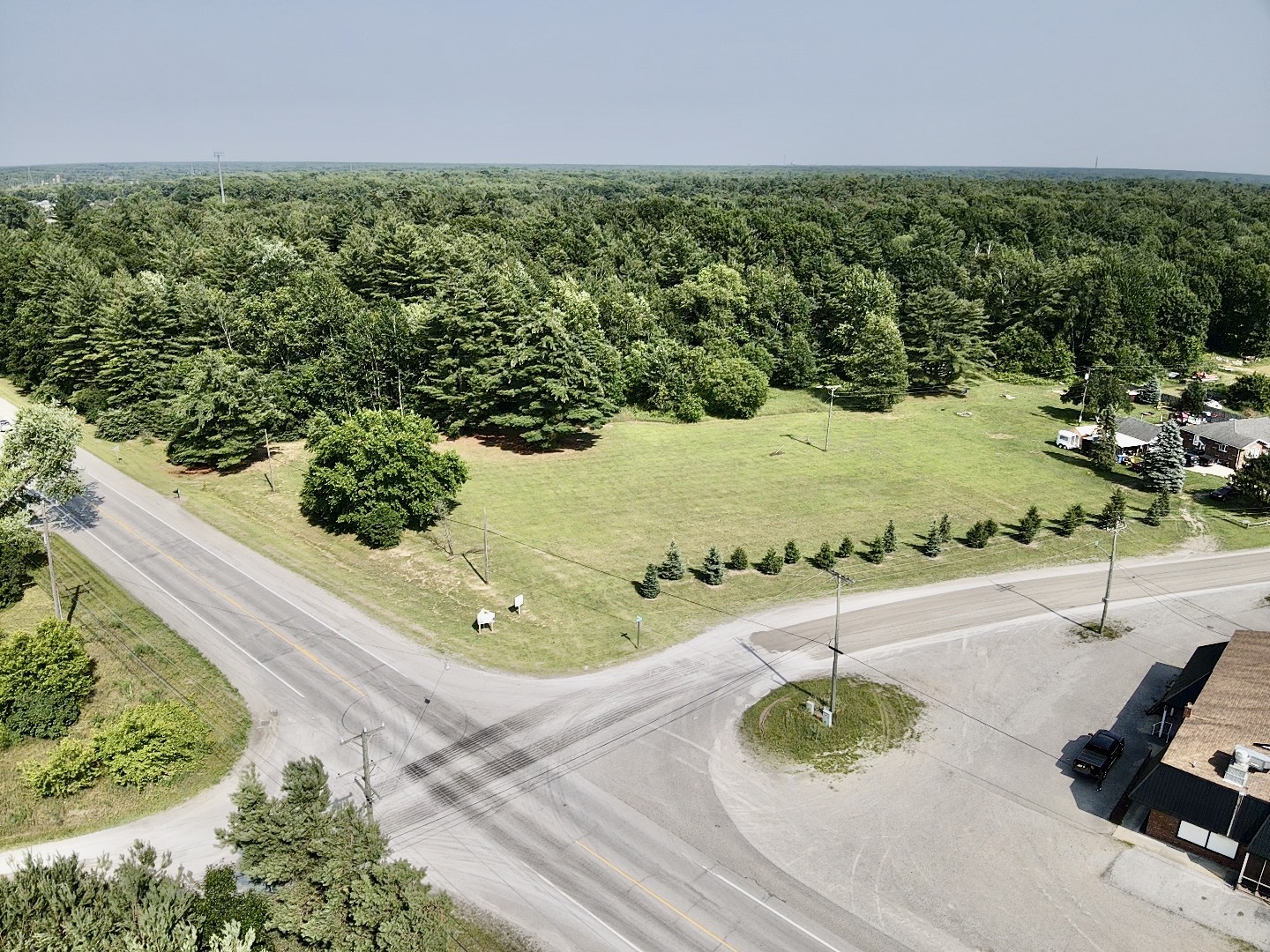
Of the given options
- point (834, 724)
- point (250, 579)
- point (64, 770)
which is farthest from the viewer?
point (250, 579)

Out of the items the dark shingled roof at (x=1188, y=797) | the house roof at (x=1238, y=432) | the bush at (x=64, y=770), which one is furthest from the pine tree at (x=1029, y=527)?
the bush at (x=64, y=770)

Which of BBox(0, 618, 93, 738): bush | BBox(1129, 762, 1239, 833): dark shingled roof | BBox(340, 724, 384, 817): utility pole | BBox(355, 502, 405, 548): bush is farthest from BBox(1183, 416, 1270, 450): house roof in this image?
BBox(0, 618, 93, 738): bush

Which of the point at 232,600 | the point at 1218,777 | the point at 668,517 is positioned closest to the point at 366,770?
the point at 232,600

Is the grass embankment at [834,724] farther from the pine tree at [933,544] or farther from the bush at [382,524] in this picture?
the bush at [382,524]

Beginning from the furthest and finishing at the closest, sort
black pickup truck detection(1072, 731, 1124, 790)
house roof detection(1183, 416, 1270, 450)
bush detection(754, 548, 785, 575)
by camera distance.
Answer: house roof detection(1183, 416, 1270, 450), bush detection(754, 548, 785, 575), black pickup truck detection(1072, 731, 1124, 790)

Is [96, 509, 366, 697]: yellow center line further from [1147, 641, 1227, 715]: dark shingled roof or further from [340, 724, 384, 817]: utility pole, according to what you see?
[1147, 641, 1227, 715]: dark shingled roof

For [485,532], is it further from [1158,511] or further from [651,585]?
[1158,511]
